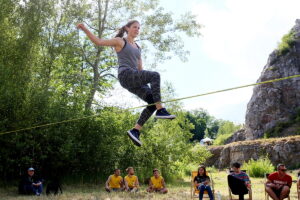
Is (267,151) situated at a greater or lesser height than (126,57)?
lesser

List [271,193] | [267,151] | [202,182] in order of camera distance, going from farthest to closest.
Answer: [267,151] < [202,182] < [271,193]

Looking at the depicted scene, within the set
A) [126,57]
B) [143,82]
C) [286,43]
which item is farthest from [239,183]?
[286,43]

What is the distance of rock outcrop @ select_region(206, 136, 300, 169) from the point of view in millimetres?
14998

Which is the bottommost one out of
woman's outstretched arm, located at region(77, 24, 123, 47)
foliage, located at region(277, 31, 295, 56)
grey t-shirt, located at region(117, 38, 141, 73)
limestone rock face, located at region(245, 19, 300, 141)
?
grey t-shirt, located at region(117, 38, 141, 73)

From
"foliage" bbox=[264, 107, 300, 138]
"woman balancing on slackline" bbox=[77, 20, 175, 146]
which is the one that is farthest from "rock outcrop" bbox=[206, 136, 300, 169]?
"woman balancing on slackline" bbox=[77, 20, 175, 146]

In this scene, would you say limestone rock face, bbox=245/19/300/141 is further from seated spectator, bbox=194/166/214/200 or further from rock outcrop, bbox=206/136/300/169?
seated spectator, bbox=194/166/214/200

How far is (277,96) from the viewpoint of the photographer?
24.0 meters

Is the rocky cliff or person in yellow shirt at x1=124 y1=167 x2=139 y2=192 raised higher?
the rocky cliff

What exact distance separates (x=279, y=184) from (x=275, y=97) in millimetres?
18611

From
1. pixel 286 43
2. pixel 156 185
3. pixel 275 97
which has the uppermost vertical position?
pixel 286 43

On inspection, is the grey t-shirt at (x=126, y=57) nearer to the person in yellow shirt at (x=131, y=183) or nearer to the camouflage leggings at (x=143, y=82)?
the camouflage leggings at (x=143, y=82)

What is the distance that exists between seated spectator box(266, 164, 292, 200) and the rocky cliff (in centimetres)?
1689

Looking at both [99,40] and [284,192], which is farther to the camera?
[284,192]

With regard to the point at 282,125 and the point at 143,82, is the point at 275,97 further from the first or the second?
the point at 143,82
